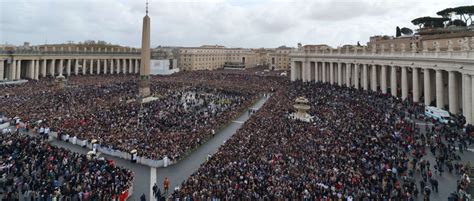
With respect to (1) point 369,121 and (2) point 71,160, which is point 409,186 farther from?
(2) point 71,160

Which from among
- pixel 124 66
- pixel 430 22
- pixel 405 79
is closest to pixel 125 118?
pixel 405 79

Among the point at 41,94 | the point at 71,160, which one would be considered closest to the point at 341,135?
the point at 71,160

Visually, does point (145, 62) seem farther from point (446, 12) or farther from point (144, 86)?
point (446, 12)

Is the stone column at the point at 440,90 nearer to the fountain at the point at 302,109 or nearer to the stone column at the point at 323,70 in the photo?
the fountain at the point at 302,109

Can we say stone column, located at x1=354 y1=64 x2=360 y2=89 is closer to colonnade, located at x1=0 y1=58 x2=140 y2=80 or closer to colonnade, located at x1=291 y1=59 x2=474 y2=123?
colonnade, located at x1=291 y1=59 x2=474 y2=123

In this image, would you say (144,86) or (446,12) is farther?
(446,12)

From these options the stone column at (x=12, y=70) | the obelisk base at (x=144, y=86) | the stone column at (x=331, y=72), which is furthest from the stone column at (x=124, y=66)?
the stone column at (x=331, y=72)

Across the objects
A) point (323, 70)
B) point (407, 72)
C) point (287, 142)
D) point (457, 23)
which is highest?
point (457, 23)
